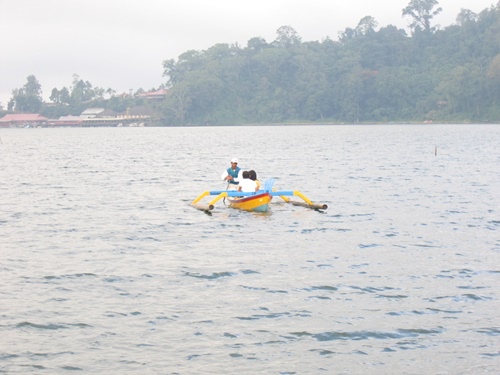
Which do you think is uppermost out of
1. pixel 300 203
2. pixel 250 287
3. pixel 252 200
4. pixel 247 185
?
pixel 247 185

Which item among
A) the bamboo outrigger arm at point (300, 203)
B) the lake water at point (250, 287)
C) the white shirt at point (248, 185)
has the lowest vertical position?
the lake water at point (250, 287)

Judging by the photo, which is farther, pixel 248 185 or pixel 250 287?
pixel 248 185

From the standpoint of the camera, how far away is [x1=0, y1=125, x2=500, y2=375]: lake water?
1306 cm

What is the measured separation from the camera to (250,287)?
57.0 ft

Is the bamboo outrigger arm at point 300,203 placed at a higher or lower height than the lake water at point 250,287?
higher

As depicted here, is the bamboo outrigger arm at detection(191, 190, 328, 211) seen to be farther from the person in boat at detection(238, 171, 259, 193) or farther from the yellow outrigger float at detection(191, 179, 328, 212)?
the person in boat at detection(238, 171, 259, 193)

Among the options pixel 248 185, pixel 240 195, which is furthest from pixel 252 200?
pixel 248 185

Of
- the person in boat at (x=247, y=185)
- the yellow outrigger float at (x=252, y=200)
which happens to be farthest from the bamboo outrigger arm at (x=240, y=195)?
the person in boat at (x=247, y=185)

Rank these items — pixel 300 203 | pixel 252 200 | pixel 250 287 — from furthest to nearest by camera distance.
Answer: pixel 300 203, pixel 252 200, pixel 250 287

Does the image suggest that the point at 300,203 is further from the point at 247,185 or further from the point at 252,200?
the point at 252,200

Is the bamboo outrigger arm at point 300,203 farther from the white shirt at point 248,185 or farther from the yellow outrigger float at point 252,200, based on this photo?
the white shirt at point 248,185

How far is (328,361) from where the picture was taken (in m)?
12.9

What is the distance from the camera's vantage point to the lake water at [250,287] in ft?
42.9

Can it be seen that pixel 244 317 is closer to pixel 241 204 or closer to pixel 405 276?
pixel 405 276
